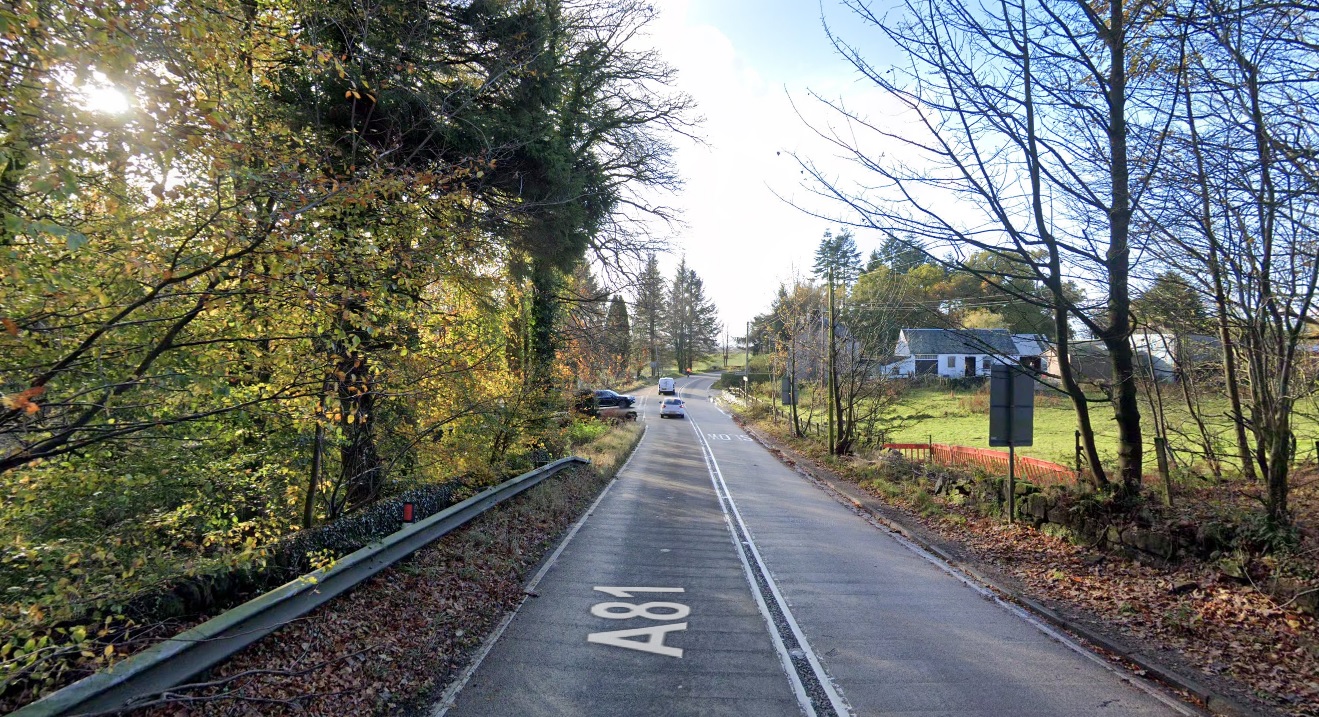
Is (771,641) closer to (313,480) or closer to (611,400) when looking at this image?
(313,480)

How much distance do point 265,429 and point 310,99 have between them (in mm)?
4338

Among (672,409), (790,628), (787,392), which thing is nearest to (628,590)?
(790,628)

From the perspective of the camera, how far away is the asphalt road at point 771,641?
4785mm

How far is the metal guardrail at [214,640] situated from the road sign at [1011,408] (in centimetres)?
965

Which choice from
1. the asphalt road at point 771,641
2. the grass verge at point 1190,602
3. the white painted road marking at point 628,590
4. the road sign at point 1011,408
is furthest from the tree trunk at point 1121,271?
the white painted road marking at point 628,590

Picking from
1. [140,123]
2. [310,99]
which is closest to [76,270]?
[140,123]

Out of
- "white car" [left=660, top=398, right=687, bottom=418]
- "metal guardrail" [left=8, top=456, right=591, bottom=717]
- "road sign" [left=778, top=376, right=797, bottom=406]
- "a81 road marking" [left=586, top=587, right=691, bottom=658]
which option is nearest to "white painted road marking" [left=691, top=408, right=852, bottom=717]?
"a81 road marking" [left=586, top=587, right=691, bottom=658]

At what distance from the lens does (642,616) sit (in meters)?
6.78

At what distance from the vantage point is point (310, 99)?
25.9 feet

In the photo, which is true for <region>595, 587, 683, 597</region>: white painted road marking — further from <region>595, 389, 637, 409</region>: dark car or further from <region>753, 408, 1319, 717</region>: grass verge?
<region>595, 389, 637, 409</region>: dark car

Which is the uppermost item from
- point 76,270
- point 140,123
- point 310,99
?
point 310,99

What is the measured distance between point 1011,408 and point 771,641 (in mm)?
7577

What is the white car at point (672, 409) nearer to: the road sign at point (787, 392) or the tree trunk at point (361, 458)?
the road sign at point (787, 392)

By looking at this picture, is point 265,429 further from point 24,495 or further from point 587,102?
point 587,102
